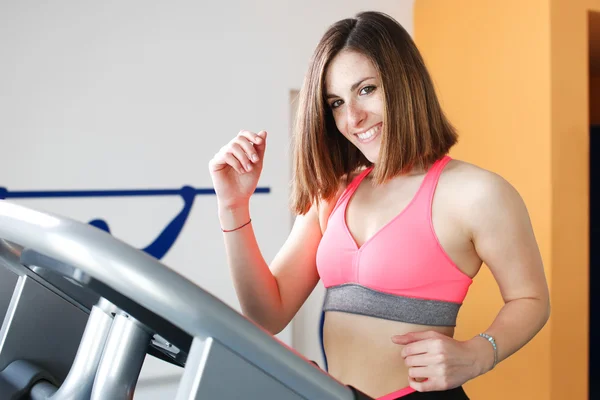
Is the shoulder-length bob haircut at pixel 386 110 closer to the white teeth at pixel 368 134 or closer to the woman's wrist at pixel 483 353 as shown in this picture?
the white teeth at pixel 368 134

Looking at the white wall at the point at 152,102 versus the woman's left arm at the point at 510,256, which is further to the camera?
the white wall at the point at 152,102

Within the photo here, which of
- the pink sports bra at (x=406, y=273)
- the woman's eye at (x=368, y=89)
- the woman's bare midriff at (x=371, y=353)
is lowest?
the woman's bare midriff at (x=371, y=353)

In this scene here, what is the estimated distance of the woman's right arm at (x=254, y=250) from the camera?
48.6 inches

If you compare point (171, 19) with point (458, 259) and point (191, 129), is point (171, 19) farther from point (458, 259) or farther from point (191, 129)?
point (458, 259)

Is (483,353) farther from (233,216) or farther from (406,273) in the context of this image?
(233,216)

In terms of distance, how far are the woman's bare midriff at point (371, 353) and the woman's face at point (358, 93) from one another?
382 millimetres

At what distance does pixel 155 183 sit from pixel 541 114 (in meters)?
1.98

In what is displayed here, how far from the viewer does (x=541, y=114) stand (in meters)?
2.79

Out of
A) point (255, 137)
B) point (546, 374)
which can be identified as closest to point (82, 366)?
point (255, 137)

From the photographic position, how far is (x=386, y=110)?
1289 mm

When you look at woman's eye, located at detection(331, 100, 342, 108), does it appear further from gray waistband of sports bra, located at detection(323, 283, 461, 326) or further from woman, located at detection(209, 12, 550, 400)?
gray waistband of sports bra, located at detection(323, 283, 461, 326)

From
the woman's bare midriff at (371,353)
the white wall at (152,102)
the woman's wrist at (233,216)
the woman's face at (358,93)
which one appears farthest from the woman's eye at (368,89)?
the white wall at (152,102)

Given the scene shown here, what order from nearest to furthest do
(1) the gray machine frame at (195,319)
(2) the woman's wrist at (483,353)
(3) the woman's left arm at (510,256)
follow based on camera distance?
1. (1) the gray machine frame at (195,319)
2. (2) the woman's wrist at (483,353)
3. (3) the woman's left arm at (510,256)

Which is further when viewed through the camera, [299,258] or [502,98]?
[502,98]
